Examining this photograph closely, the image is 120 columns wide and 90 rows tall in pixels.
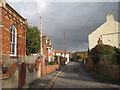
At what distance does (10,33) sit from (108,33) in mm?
23705

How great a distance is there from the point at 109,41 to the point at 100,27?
4.12 m

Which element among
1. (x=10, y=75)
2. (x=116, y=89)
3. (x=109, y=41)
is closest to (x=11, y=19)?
(x=10, y=75)

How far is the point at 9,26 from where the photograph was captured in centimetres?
1243

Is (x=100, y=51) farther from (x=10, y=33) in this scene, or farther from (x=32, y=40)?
(x=10, y=33)

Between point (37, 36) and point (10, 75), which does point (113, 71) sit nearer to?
point (10, 75)

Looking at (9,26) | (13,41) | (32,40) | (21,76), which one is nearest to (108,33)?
(32,40)

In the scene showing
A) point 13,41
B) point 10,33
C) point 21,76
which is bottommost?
point 21,76

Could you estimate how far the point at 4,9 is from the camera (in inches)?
449

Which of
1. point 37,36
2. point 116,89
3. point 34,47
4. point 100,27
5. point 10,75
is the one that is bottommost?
Result: point 116,89

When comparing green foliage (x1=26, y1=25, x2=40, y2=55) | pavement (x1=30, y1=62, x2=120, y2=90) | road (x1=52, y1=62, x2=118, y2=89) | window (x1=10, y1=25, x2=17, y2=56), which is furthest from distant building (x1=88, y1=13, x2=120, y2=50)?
window (x1=10, y1=25, x2=17, y2=56)

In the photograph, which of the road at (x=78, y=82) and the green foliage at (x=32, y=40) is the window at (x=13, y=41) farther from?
the green foliage at (x=32, y=40)

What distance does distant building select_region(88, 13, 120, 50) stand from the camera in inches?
1216

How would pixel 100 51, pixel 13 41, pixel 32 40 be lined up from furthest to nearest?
pixel 32 40
pixel 100 51
pixel 13 41

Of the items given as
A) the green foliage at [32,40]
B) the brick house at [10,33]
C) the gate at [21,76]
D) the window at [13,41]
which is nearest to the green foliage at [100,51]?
the green foliage at [32,40]
